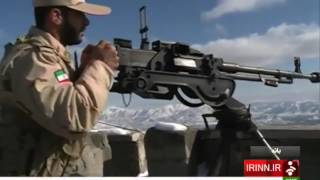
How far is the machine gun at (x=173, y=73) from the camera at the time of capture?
3.08 m

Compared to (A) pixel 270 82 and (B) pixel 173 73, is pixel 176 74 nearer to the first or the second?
(B) pixel 173 73

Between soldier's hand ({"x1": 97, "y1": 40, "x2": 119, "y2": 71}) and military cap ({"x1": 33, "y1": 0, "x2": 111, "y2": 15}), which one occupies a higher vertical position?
military cap ({"x1": 33, "y1": 0, "x2": 111, "y2": 15})

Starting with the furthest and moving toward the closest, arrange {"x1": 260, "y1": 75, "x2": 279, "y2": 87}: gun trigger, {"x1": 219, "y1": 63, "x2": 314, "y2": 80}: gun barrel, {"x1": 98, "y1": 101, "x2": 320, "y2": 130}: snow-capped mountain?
{"x1": 260, "y1": 75, "x2": 279, "y2": 87}: gun trigger → {"x1": 219, "y1": 63, "x2": 314, "y2": 80}: gun barrel → {"x1": 98, "y1": 101, "x2": 320, "y2": 130}: snow-capped mountain

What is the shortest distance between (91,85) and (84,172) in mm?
411

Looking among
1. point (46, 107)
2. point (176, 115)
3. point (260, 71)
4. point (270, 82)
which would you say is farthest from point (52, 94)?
point (270, 82)

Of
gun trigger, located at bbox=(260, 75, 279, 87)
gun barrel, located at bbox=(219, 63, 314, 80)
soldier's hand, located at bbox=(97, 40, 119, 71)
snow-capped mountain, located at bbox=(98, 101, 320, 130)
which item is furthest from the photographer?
gun trigger, located at bbox=(260, 75, 279, 87)

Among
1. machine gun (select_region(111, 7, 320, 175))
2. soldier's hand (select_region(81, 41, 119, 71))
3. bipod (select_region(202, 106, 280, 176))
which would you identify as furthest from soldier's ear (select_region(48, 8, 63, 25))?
bipod (select_region(202, 106, 280, 176))

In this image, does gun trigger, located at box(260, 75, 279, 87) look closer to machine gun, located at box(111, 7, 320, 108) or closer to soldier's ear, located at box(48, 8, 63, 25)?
machine gun, located at box(111, 7, 320, 108)

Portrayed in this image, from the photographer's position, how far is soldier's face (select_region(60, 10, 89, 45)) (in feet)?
5.72

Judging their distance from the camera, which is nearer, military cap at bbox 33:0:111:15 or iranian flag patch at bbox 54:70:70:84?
iranian flag patch at bbox 54:70:70:84

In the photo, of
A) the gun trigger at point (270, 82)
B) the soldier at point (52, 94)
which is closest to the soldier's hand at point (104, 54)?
the soldier at point (52, 94)

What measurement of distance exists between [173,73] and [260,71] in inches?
41.8

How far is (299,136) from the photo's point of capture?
3.93 m

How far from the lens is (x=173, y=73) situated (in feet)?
10.9
